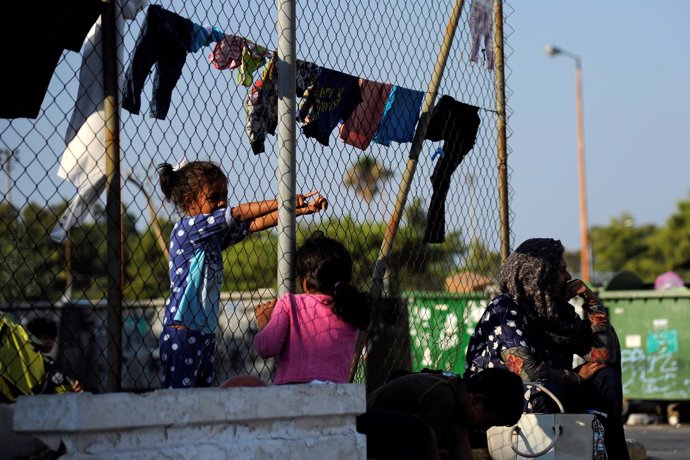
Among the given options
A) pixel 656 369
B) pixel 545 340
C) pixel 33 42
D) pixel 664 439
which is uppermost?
pixel 33 42

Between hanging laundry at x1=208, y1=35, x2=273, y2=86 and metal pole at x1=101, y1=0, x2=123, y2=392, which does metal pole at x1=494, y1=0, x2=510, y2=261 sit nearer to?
hanging laundry at x1=208, y1=35, x2=273, y2=86

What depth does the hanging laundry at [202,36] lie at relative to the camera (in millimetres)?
4621

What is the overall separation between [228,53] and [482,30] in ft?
8.52

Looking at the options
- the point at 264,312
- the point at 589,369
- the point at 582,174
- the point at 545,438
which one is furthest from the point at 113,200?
the point at 582,174

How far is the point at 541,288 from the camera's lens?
5691 millimetres

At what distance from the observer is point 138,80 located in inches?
175

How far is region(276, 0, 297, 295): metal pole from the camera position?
4738mm

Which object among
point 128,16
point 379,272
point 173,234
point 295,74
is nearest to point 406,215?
point 379,272

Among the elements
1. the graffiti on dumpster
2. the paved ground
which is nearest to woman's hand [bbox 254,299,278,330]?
the paved ground

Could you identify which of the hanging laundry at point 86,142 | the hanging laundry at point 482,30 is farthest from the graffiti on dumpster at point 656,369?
the hanging laundry at point 86,142

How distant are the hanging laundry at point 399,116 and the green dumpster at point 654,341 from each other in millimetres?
9575

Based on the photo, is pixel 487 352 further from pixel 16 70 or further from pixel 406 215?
pixel 16 70

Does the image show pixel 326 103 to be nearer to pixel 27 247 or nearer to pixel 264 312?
pixel 264 312

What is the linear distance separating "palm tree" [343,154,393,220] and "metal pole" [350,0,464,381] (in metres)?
0.13
